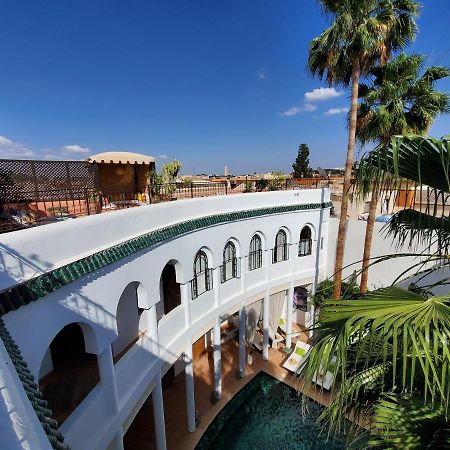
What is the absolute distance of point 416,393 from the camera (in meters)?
3.22

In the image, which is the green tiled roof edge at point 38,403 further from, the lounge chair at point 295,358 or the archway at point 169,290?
the lounge chair at point 295,358

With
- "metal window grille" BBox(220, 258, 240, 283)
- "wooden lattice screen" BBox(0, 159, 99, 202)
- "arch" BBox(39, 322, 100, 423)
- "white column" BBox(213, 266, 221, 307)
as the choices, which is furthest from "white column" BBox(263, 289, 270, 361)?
"wooden lattice screen" BBox(0, 159, 99, 202)

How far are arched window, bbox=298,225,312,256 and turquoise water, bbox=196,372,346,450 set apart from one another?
5.91 metres

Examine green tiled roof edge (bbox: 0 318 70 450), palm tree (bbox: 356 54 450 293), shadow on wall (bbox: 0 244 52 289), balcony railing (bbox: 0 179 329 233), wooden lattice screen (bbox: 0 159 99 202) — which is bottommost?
green tiled roof edge (bbox: 0 318 70 450)

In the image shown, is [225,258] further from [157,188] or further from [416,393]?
[416,393]

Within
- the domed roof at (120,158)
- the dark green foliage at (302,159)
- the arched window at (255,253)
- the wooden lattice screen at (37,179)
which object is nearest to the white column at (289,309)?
the arched window at (255,253)

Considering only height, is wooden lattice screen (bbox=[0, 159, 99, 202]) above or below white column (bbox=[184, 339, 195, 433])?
above

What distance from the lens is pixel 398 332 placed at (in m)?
2.17

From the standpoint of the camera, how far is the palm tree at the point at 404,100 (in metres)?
9.38

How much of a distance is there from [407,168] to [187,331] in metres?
7.42

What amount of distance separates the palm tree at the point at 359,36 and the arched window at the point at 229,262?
376 cm

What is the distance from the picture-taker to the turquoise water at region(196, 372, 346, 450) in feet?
28.1

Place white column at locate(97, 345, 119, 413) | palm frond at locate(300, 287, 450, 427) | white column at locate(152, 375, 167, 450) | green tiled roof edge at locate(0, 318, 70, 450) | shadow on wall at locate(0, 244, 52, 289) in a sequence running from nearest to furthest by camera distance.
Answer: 1. green tiled roof edge at locate(0, 318, 70, 450)
2. palm frond at locate(300, 287, 450, 427)
3. shadow on wall at locate(0, 244, 52, 289)
4. white column at locate(97, 345, 119, 413)
5. white column at locate(152, 375, 167, 450)

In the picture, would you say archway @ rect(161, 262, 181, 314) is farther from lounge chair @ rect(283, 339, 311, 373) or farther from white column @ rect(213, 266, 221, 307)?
lounge chair @ rect(283, 339, 311, 373)
